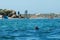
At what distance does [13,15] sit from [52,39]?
98835 millimetres

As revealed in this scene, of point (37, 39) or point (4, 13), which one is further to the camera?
point (4, 13)

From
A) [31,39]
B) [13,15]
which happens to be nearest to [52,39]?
[31,39]

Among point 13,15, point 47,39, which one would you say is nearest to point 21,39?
point 47,39

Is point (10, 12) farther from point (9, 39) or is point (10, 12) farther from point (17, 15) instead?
point (9, 39)

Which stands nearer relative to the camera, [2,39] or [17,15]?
[2,39]

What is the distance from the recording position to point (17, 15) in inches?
4710

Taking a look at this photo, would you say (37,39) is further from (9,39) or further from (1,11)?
(1,11)

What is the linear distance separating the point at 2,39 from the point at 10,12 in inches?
4145

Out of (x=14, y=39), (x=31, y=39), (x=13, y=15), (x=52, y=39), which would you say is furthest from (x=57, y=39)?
(x=13, y=15)

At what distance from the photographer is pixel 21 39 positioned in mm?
19578

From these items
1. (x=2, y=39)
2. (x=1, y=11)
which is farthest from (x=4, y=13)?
(x=2, y=39)

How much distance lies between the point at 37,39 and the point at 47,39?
0.81 metres

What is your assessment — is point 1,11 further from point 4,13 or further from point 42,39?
point 42,39

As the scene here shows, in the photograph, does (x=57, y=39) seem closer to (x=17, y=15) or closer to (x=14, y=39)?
(x=14, y=39)
